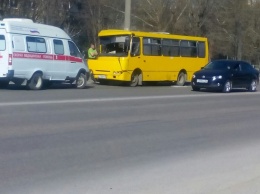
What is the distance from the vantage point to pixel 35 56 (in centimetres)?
2644

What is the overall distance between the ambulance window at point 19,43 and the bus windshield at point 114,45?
7840 millimetres

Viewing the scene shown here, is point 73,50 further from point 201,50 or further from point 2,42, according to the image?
point 201,50

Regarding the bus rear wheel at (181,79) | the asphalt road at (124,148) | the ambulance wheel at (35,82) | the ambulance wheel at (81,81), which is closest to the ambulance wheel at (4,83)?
the ambulance wheel at (35,82)

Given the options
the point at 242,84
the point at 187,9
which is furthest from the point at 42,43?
the point at 187,9

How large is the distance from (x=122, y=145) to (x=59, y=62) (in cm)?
1520

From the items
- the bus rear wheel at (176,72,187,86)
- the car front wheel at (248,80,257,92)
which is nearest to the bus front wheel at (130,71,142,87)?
the bus rear wheel at (176,72,187,86)

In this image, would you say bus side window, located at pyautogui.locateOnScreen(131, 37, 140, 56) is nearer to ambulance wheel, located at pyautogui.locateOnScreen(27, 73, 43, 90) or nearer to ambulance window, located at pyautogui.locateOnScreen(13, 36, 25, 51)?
ambulance wheel, located at pyautogui.locateOnScreen(27, 73, 43, 90)

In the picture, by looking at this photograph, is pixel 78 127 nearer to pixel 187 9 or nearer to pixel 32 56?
pixel 32 56

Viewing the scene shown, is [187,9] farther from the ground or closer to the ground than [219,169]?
farther from the ground

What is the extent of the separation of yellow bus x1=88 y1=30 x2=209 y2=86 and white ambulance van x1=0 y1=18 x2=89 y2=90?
347 cm

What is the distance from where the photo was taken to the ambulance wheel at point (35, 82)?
26.6 metres

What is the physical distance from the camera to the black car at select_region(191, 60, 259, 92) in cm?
3137

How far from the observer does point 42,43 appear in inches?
1062

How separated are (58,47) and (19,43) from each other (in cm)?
255
